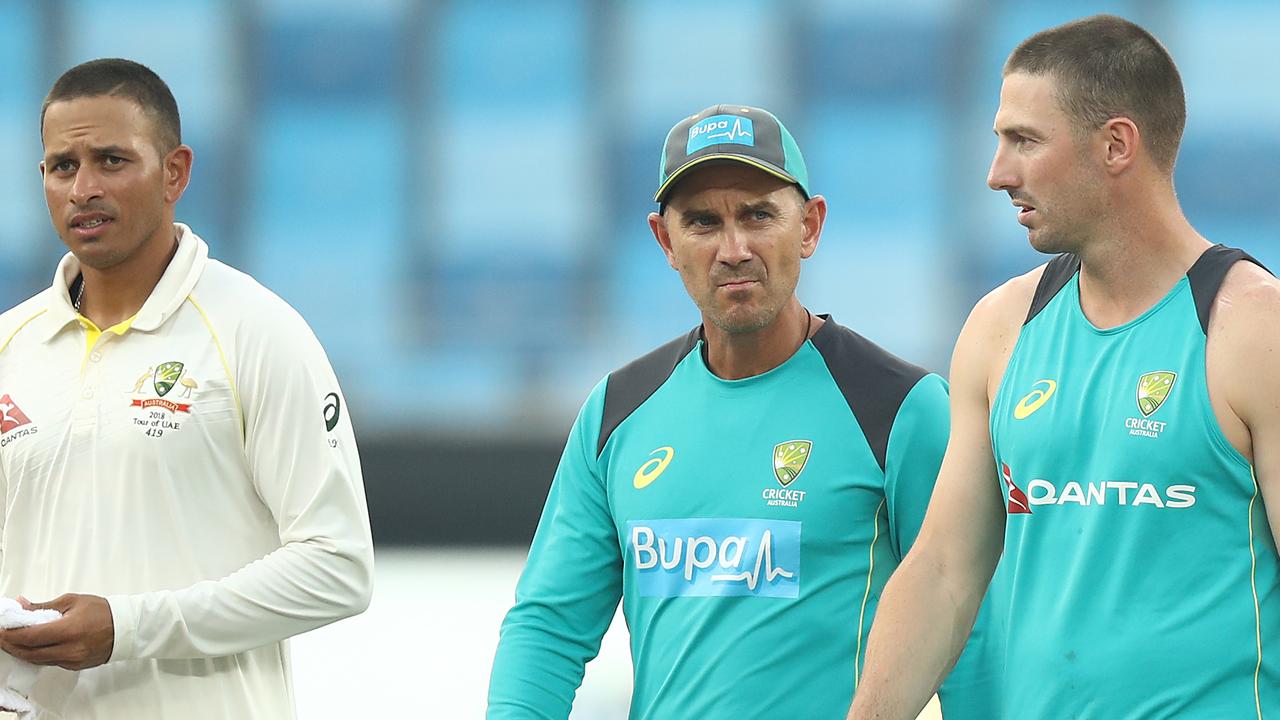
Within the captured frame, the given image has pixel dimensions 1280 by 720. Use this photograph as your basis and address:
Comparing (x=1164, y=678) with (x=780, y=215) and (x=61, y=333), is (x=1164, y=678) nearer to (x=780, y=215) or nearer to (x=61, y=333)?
(x=780, y=215)

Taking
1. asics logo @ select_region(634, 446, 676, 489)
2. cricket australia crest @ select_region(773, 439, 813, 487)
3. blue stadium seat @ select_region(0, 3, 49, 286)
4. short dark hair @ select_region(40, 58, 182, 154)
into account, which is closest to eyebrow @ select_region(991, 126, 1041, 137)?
cricket australia crest @ select_region(773, 439, 813, 487)

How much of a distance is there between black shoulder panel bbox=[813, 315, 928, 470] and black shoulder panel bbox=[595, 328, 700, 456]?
0.25 m

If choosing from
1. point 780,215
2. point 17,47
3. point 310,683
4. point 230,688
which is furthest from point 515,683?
point 17,47

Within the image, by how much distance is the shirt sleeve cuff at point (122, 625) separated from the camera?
2.72m

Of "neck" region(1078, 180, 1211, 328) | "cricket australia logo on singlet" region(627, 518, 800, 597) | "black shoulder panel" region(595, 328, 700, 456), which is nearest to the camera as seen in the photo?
"neck" region(1078, 180, 1211, 328)

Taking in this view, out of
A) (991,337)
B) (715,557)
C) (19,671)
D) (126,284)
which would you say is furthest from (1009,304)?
(19,671)

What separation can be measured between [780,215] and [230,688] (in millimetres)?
1171

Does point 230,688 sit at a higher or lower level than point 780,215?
lower

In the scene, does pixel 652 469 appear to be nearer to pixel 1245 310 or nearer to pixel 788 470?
pixel 788 470

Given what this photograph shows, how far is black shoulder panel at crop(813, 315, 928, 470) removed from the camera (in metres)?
2.68

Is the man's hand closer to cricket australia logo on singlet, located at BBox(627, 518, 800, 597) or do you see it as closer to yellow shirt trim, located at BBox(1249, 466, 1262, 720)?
cricket australia logo on singlet, located at BBox(627, 518, 800, 597)

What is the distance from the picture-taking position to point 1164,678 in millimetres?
2281

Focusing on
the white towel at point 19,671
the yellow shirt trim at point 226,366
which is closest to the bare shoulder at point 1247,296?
the yellow shirt trim at point 226,366

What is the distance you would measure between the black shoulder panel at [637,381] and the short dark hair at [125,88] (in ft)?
2.91
